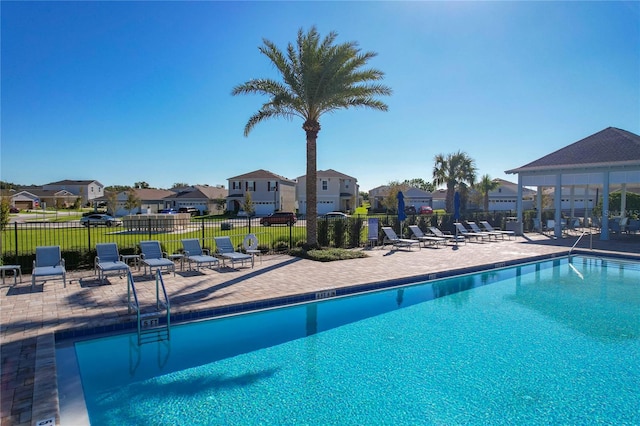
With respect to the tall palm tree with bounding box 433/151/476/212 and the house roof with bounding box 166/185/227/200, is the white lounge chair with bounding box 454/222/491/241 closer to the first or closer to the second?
the tall palm tree with bounding box 433/151/476/212

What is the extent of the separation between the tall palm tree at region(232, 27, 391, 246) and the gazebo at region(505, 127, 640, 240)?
12343 mm

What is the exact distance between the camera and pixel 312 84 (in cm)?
1467

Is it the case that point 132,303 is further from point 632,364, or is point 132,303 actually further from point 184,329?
point 632,364

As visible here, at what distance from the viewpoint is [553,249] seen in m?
17.6

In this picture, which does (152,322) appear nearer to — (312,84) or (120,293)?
(120,293)

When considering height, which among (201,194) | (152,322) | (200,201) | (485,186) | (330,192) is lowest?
(152,322)

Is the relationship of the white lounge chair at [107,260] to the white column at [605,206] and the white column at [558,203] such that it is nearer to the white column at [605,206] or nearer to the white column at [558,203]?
the white column at [605,206]

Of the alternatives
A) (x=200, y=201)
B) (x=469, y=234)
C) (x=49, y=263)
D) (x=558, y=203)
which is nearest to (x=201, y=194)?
(x=200, y=201)

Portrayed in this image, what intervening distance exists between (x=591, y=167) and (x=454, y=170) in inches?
781

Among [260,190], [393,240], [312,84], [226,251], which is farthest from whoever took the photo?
[260,190]

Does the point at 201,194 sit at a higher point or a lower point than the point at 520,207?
higher

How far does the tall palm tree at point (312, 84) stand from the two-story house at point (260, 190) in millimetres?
37967

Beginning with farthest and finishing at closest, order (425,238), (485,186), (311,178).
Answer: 1. (485,186)
2. (425,238)
3. (311,178)

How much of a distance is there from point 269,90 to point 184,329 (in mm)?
10784
